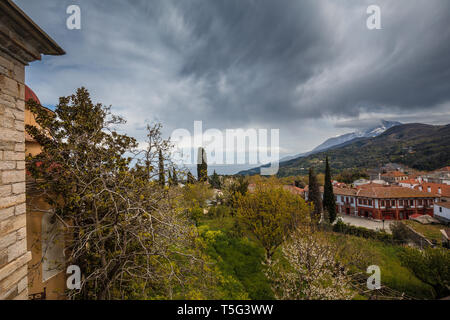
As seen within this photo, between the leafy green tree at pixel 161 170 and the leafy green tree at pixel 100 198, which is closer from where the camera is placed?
the leafy green tree at pixel 100 198

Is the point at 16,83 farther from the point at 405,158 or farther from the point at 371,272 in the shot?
the point at 405,158

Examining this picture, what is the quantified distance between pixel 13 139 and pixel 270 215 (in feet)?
32.0

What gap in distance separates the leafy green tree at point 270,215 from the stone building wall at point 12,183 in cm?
885

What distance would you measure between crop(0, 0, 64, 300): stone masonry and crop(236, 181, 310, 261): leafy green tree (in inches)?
350

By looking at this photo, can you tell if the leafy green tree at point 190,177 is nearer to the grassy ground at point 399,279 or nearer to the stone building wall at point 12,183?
the stone building wall at point 12,183

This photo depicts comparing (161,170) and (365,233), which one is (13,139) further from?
(365,233)

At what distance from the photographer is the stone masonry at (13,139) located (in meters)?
2.81

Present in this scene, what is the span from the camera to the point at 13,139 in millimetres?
2998

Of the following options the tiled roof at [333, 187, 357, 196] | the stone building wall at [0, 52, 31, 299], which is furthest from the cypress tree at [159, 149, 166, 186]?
the tiled roof at [333, 187, 357, 196]

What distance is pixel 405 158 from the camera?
89250 millimetres

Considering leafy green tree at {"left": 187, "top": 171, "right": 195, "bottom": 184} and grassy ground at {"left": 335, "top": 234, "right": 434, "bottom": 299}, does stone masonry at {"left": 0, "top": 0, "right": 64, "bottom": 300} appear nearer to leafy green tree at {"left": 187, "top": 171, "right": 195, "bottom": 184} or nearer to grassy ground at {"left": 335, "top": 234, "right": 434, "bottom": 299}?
leafy green tree at {"left": 187, "top": 171, "right": 195, "bottom": 184}

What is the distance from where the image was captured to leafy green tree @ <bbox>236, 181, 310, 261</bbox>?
32.6 ft
